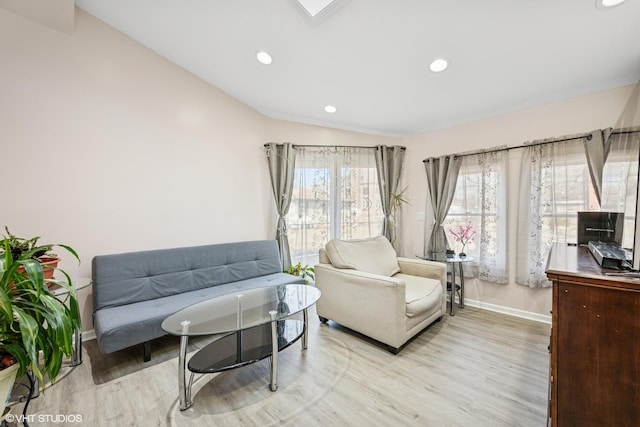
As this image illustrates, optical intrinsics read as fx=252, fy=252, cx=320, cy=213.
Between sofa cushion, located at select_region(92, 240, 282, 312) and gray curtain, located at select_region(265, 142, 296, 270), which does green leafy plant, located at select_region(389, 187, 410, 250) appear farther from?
sofa cushion, located at select_region(92, 240, 282, 312)

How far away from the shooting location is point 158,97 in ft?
8.82

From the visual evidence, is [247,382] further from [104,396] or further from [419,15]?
[419,15]

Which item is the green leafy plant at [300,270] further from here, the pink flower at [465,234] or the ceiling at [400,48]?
the ceiling at [400,48]

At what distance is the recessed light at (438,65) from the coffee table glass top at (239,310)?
232 cm

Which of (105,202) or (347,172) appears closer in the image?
(105,202)

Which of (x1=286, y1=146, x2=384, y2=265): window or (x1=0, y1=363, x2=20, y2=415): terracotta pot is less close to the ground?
(x1=286, y1=146, x2=384, y2=265): window

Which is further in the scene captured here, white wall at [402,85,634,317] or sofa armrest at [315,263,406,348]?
white wall at [402,85,634,317]

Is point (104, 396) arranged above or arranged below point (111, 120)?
below

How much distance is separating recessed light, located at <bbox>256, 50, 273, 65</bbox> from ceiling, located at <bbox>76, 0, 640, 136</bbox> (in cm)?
6

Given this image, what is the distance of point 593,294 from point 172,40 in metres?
3.53

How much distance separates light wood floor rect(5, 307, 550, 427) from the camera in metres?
1.47

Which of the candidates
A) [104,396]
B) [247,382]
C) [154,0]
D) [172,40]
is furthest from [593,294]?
[172,40]

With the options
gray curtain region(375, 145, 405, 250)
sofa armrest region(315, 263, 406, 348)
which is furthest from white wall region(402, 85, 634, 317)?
sofa armrest region(315, 263, 406, 348)

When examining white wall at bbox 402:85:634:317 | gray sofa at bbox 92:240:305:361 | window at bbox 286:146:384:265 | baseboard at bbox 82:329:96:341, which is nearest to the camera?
gray sofa at bbox 92:240:305:361
